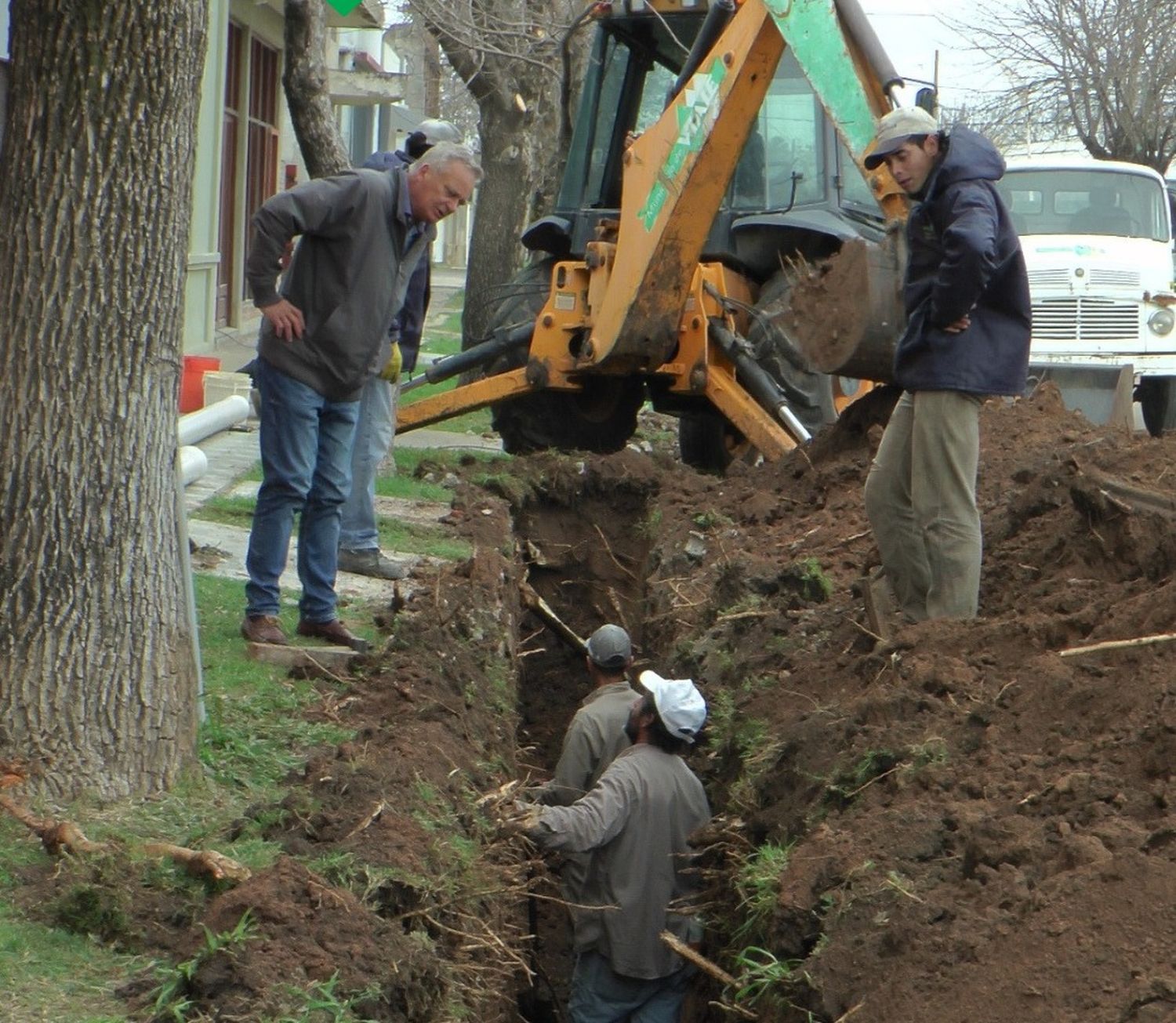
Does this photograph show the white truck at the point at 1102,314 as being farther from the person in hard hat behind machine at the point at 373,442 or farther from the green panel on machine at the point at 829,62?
the person in hard hat behind machine at the point at 373,442

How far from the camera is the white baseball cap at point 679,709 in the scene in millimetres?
5676

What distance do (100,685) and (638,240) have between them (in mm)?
5292

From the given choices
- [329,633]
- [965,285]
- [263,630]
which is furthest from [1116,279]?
[263,630]

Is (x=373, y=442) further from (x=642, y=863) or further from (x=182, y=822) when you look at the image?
(x=182, y=822)

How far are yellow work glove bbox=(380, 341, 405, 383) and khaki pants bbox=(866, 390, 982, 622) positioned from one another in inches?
101

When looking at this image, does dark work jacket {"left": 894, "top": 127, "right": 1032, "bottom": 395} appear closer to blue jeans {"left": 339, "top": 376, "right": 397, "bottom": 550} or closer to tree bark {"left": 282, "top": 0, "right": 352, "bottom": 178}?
blue jeans {"left": 339, "top": 376, "right": 397, "bottom": 550}

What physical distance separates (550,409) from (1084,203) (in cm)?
661

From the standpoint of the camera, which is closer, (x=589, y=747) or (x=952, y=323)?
(x=952, y=323)

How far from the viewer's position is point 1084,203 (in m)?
15.4

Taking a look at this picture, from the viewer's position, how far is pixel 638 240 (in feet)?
30.4

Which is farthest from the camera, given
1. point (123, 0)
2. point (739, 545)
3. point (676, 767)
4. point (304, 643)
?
point (739, 545)

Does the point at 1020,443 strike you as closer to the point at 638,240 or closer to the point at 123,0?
the point at 638,240

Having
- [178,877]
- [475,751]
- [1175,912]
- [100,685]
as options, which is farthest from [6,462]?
[1175,912]

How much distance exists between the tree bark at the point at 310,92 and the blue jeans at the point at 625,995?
17.4 ft
